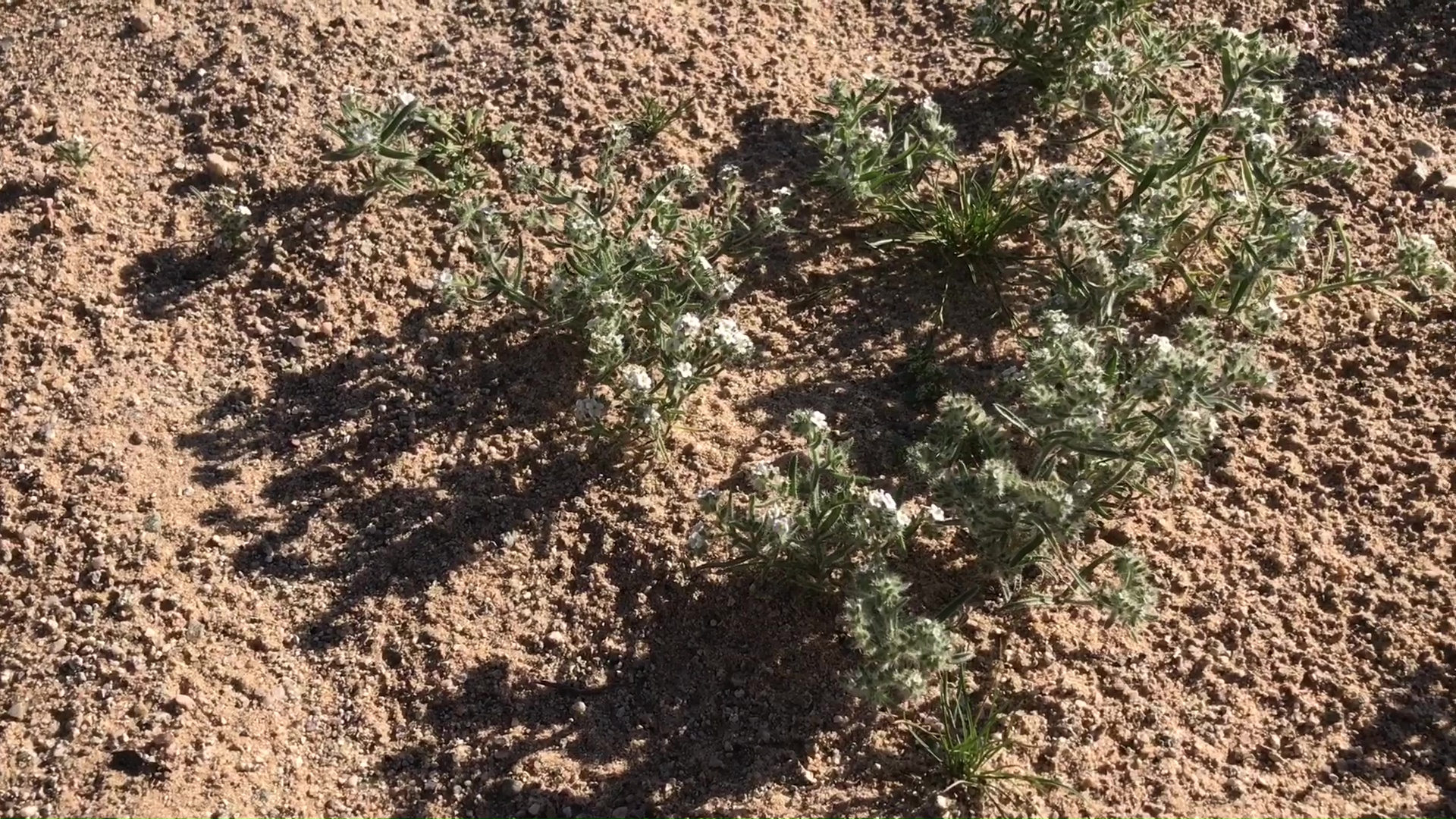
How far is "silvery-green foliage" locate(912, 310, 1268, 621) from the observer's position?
3881 millimetres

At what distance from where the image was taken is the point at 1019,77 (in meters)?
5.95

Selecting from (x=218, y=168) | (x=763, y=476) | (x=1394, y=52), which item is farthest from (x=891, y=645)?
(x=1394, y=52)

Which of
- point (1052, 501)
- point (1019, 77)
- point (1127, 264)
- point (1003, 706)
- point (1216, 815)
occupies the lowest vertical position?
point (1216, 815)

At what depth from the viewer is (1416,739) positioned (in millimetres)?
4027

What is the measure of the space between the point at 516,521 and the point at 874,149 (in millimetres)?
2004

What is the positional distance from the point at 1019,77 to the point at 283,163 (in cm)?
331

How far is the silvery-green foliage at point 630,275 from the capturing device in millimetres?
4629

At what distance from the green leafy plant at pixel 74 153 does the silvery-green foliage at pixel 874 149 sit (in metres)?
3.07

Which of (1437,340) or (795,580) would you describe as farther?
(1437,340)

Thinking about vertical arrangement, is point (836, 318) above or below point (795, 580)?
above

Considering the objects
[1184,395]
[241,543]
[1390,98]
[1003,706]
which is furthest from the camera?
[1390,98]

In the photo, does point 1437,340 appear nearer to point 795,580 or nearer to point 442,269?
point 795,580

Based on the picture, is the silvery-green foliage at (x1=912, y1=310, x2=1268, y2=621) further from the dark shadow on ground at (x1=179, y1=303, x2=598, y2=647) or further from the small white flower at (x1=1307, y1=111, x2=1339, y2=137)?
the dark shadow on ground at (x1=179, y1=303, x2=598, y2=647)

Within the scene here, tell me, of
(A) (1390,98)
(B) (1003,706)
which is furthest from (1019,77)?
(B) (1003,706)
